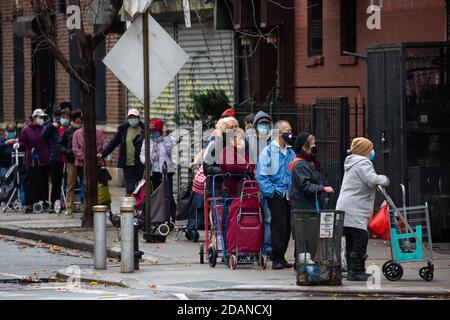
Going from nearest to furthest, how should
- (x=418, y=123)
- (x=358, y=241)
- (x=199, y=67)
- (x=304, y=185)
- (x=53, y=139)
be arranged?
1. (x=358, y=241)
2. (x=304, y=185)
3. (x=418, y=123)
4. (x=53, y=139)
5. (x=199, y=67)

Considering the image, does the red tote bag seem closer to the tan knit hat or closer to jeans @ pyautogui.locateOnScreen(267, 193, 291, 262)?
the tan knit hat

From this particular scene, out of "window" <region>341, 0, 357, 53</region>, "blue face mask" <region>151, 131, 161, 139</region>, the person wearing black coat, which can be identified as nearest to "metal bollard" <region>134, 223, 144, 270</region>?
the person wearing black coat

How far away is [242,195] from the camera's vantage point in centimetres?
1625

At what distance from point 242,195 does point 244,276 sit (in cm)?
113

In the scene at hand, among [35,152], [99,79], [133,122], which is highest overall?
[99,79]

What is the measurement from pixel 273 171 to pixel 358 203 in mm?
1521

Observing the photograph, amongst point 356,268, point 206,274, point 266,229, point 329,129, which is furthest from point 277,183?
point 329,129

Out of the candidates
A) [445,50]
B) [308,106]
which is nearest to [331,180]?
[308,106]

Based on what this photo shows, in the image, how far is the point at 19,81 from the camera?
127 feet

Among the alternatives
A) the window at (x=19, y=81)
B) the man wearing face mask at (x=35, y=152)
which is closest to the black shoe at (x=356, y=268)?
the man wearing face mask at (x=35, y=152)

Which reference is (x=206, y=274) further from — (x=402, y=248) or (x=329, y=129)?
(x=329, y=129)

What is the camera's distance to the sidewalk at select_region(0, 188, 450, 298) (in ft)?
47.0

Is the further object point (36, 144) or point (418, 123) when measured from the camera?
point (36, 144)
